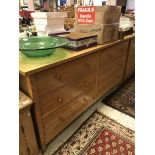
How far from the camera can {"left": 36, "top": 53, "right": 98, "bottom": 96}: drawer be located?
0.98 metres

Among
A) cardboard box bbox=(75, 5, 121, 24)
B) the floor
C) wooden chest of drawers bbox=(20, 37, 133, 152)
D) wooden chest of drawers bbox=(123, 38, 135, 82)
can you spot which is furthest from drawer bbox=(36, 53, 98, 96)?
wooden chest of drawers bbox=(123, 38, 135, 82)

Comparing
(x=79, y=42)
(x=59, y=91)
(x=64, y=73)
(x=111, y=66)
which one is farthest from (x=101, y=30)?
(x=59, y=91)

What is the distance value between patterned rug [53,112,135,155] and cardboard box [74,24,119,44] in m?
0.82

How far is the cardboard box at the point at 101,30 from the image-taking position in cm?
142

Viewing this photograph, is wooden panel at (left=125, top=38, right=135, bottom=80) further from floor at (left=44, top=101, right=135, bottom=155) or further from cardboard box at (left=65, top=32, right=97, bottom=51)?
cardboard box at (left=65, top=32, right=97, bottom=51)

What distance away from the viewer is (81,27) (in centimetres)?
151

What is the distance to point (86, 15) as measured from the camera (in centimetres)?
147

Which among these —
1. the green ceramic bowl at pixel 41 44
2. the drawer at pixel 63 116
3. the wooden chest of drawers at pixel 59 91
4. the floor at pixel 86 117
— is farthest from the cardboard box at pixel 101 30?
the floor at pixel 86 117

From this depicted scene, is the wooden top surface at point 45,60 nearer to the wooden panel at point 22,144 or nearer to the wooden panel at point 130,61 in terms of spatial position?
the wooden panel at point 22,144

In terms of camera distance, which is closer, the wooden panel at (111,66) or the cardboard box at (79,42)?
the cardboard box at (79,42)

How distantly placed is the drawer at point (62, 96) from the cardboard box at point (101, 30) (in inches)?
15.1
